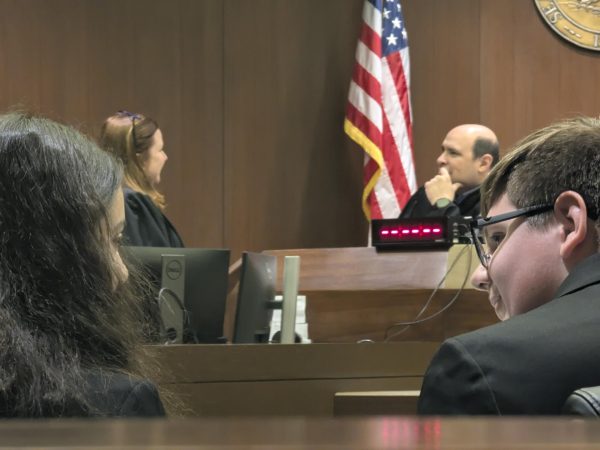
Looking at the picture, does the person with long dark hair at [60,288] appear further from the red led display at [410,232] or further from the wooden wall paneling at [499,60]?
the wooden wall paneling at [499,60]

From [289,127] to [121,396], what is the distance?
19.0 feet

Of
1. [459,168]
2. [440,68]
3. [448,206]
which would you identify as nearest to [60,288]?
[448,206]

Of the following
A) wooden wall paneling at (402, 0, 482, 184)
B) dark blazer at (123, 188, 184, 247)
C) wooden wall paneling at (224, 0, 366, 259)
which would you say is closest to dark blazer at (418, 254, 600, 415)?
dark blazer at (123, 188, 184, 247)

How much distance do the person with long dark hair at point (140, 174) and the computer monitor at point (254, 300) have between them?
120 cm

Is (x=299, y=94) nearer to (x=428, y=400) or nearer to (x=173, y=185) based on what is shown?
(x=173, y=185)

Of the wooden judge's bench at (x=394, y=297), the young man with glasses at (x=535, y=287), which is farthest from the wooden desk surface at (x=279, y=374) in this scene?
the wooden judge's bench at (x=394, y=297)

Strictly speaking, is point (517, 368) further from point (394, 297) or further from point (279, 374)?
point (394, 297)

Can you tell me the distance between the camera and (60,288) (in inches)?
53.8

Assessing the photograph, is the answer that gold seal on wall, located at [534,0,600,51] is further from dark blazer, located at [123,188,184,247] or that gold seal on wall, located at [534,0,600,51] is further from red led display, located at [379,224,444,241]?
dark blazer, located at [123,188,184,247]

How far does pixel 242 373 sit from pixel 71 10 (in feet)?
14.5

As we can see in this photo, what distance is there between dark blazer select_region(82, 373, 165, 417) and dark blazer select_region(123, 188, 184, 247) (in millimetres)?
3223

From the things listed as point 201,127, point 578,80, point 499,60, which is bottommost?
point 201,127

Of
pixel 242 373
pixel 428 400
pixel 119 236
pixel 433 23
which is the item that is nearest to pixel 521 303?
pixel 428 400

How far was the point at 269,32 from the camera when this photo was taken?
273 inches
